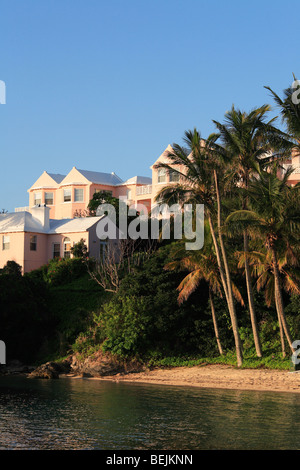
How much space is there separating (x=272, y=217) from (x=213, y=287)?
691 cm

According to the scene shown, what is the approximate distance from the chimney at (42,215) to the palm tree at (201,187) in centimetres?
2510

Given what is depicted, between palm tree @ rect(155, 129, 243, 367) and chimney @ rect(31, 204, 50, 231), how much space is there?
25101 millimetres

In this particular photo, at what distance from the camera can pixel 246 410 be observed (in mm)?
23594

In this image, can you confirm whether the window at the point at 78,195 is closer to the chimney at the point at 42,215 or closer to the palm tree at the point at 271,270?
the chimney at the point at 42,215

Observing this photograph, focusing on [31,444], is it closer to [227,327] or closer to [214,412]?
[214,412]

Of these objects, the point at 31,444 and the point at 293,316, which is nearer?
the point at 31,444

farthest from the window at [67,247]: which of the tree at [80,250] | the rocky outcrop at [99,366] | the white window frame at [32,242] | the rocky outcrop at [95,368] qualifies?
the rocky outcrop at [99,366]

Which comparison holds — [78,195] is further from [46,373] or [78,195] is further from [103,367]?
[46,373]

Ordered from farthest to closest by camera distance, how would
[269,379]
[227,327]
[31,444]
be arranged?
[227,327] < [269,379] < [31,444]

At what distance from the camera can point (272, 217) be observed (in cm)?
3112

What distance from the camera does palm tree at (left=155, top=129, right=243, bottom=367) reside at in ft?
110

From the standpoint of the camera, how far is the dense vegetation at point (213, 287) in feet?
103

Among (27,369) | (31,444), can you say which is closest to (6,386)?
(27,369)
